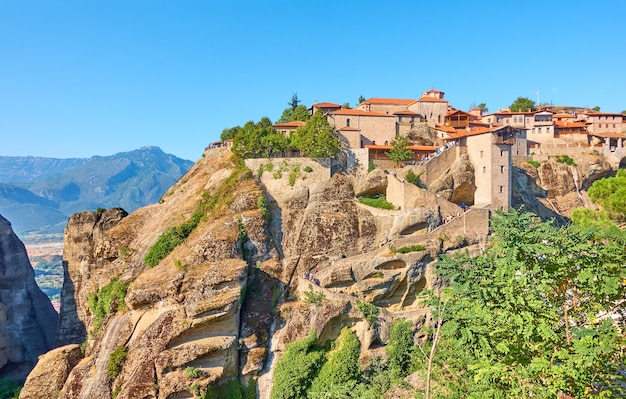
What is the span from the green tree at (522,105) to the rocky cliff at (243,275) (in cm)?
3356

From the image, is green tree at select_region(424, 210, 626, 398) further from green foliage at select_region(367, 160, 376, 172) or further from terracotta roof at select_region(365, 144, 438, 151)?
terracotta roof at select_region(365, 144, 438, 151)

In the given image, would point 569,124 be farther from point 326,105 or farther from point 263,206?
point 263,206

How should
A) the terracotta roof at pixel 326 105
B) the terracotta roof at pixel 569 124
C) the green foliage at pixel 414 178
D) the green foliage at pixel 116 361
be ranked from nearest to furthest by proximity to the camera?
the green foliage at pixel 116 361 → the green foliage at pixel 414 178 → the terracotta roof at pixel 569 124 → the terracotta roof at pixel 326 105

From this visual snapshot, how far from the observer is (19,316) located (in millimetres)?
48188

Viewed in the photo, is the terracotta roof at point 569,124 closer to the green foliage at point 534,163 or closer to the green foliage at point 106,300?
the green foliage at point 534,163

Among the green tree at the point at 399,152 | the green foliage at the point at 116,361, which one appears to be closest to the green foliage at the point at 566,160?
the green tree at the point at 399,152

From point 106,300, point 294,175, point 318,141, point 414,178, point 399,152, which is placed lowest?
point 106,300

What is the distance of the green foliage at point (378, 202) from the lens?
129 feet

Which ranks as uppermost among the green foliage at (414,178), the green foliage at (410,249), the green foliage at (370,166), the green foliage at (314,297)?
the green foliage at (370,166)

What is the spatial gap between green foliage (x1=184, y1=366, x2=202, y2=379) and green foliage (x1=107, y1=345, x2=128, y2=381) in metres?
4.63

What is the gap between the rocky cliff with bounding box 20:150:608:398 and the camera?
29.8 metres

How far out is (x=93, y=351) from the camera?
105ft

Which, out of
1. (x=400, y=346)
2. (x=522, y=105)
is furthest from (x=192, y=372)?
(x=522, y=105)

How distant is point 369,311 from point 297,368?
6.54 metres
